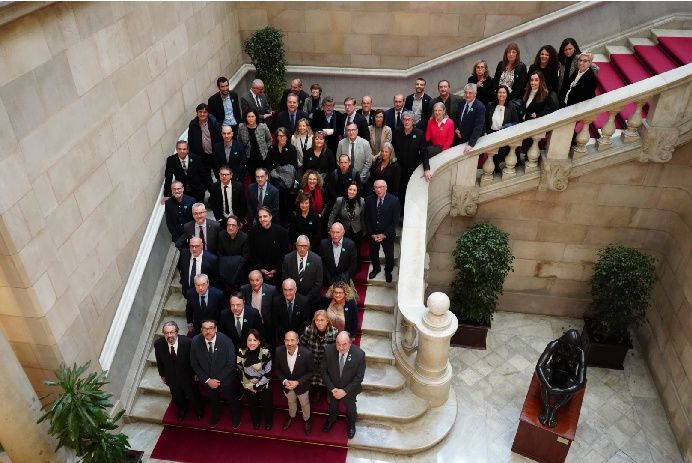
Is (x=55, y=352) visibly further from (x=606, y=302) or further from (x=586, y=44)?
(x=586, y=44)

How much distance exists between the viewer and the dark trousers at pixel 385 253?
313 inches

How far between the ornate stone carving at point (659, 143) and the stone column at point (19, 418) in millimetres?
7995

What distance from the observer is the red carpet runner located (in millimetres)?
7039

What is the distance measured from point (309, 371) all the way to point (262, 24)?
7.45 meters

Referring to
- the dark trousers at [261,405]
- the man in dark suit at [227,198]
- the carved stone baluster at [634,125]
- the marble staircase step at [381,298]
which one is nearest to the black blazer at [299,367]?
the dark trousers at [261,405]

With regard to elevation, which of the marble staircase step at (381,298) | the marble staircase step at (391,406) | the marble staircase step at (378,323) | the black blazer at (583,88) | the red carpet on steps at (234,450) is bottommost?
the red carpet on steps at (234,450)

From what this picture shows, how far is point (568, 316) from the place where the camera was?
10.1m

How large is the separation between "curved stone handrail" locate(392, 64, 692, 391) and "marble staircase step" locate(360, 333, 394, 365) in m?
0.15

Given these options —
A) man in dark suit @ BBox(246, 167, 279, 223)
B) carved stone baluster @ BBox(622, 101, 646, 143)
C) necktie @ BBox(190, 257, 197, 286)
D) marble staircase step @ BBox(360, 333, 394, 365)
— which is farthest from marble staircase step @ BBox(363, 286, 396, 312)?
carved stone baluster @ BBox(622, 101, 646, 143)

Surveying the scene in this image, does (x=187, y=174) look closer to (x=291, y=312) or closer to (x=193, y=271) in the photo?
(x=193, y=271)

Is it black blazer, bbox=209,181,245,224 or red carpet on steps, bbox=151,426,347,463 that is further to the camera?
black blazer, bbox=209,181,245,224

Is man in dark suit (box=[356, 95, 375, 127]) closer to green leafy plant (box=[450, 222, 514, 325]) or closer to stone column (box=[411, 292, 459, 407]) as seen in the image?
green leafy plant (box=[450, 222, 514, 325])

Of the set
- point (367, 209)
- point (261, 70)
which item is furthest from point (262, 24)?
point (367, 209)

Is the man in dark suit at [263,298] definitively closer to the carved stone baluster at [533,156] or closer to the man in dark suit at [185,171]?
the man in dark suit at [185,171]
